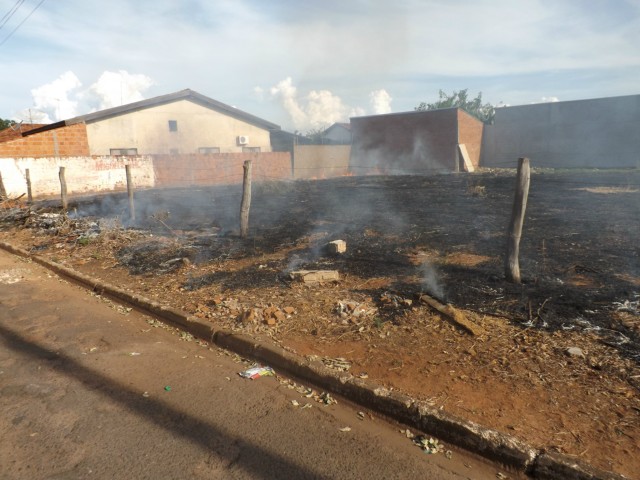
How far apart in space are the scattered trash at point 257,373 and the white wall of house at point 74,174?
17894mm

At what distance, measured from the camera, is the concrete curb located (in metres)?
2.36

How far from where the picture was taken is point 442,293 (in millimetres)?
4723

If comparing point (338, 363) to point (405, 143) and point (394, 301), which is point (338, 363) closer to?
point (394, 301)

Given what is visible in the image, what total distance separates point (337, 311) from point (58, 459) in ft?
8.79

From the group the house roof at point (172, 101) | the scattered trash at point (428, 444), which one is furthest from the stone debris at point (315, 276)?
the house roof at point (172, 101)

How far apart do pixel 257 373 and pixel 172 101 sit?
23.2 metres

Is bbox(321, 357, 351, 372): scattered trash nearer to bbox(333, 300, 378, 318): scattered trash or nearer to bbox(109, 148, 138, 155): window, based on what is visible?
bbox(333, 300, 378, 318): scattered trash

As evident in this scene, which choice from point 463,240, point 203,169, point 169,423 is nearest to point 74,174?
point 203,169

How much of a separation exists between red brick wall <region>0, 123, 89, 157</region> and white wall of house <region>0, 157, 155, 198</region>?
742mm

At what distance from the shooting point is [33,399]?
3.24 m

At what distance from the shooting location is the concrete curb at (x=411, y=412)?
2355mm

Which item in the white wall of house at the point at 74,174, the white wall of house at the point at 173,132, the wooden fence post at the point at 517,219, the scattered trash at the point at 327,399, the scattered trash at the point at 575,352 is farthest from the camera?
the white wall of house at the point at 173,132

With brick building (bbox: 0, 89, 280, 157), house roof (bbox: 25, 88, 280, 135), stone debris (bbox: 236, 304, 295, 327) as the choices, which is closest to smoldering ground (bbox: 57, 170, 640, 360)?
stone debris (bbox: 236, 304, 295, 327)

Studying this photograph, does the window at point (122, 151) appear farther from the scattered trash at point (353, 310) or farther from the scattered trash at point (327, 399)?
the scattered trash at point (327, 399)
